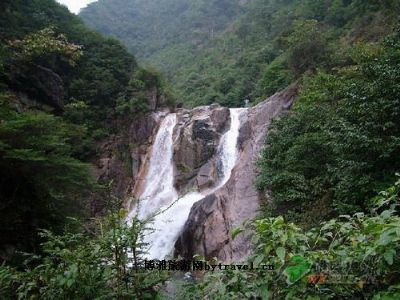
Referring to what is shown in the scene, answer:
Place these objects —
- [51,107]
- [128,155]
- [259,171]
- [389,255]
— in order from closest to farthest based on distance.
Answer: [389,255], [259,171], [51,107], [128,155]

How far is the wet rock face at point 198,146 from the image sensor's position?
17342 millimetres

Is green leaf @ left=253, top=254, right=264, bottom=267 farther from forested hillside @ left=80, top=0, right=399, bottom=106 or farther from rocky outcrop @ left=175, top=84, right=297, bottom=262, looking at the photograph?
forested hillside @ left=80, top=0, right=399, bottom=106

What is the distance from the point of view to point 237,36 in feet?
141

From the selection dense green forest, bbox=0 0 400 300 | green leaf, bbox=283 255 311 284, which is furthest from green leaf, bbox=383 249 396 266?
green leaf, bbox=283 255 311 284

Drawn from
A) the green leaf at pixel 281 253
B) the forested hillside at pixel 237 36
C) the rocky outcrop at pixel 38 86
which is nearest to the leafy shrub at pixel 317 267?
the green leaf at pixel 281 253

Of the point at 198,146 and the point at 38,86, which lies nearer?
the point at 198,146

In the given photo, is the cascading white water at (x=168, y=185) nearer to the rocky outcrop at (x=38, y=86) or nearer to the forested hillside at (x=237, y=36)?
the forested hillside at (x=237, y=36)

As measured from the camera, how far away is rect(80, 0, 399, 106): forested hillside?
54.5ft

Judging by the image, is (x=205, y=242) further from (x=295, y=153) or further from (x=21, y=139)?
(x=21, y=139)

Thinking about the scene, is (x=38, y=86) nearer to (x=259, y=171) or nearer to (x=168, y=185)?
(x=168, y=185)

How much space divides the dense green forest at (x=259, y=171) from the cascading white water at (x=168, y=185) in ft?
10.0

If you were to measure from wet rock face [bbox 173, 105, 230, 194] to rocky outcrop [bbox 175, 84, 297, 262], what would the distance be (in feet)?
10.7

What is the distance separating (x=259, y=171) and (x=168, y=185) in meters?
7.41

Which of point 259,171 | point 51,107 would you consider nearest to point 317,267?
point 259,171
